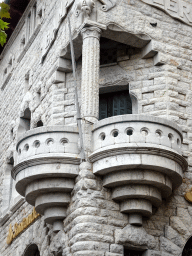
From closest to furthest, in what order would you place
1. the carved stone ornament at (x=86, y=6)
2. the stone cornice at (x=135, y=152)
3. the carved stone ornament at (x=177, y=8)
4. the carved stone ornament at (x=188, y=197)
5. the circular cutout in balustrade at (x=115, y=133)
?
the stone cornice at (x=135, y=152)
the circular cutout in balustrade at (x=115, y=133)
the carved stone ornament at (x=188, y=197)
the carved stone ornament at (x=86, y=6)
the carved stone ornament at (x=177, y=8)

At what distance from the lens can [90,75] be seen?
1404cm

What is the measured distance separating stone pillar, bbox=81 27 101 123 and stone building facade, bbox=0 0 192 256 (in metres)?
0.03

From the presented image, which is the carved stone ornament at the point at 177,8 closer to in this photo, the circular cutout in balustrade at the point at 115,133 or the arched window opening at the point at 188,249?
the circular cutout in balustrade at the point at 115,133

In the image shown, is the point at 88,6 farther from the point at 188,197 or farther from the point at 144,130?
the point at 188,197

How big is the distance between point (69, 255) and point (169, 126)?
4149 mm

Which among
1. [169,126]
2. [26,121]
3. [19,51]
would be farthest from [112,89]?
[19,51]

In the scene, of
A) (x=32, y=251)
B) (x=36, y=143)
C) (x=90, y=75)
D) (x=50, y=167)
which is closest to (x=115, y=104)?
(x=90, y=75)

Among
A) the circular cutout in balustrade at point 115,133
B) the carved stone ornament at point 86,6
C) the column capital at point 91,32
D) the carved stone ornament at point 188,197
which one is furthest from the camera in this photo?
the carved stone ornament at point 86,6

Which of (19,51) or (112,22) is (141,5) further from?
(19,51)

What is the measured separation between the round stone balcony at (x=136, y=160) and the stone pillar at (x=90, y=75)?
2.03ft

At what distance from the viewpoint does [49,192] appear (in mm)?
13492

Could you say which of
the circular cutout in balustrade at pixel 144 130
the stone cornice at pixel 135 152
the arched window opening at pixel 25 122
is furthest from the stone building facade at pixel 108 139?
the arched window opening at pixel 25 122

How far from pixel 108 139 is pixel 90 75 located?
219 centimetres

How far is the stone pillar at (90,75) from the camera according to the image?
13680 millimetres
